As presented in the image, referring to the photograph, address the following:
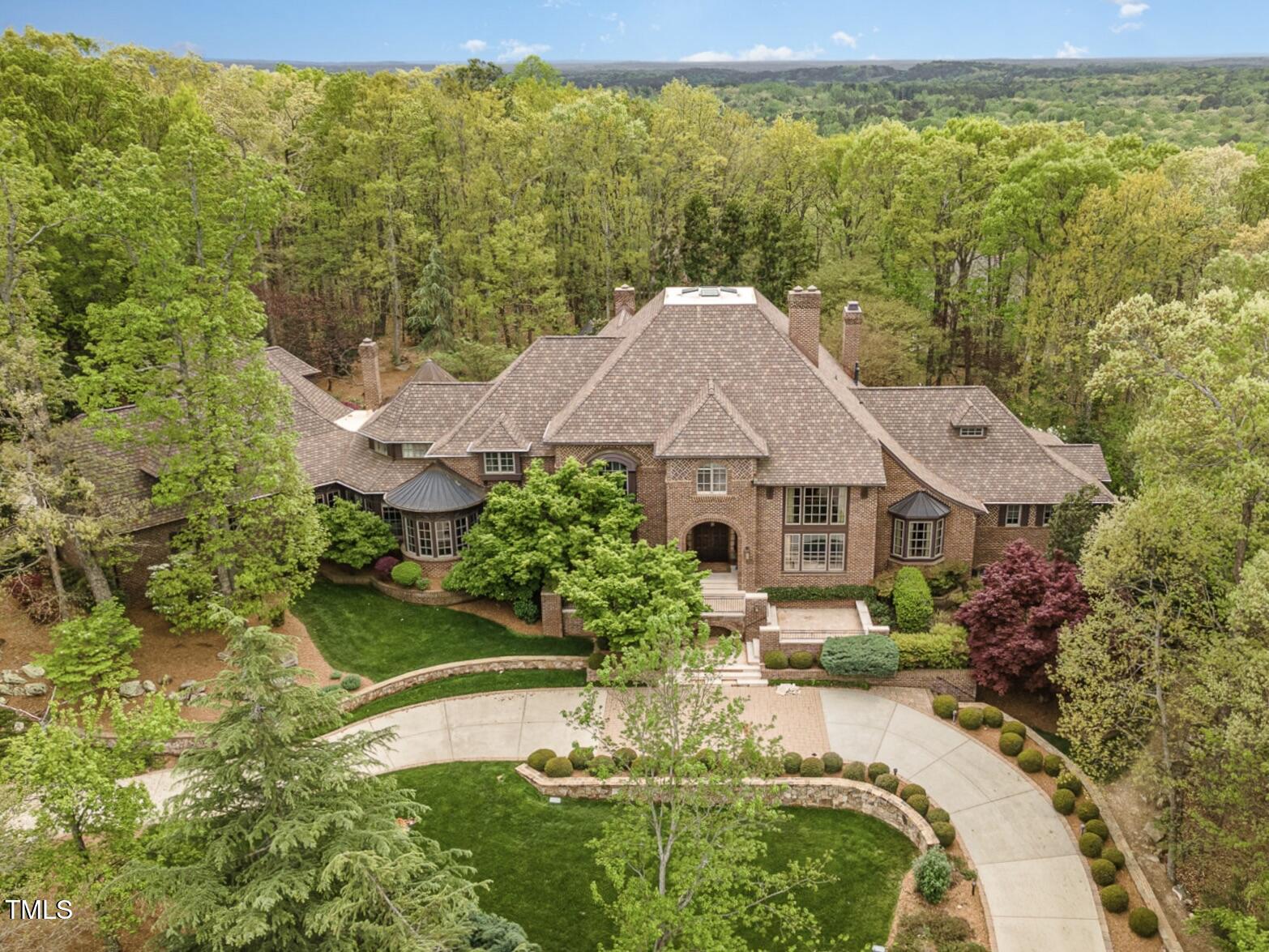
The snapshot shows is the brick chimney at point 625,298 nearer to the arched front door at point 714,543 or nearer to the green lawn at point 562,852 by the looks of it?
the arched front door at point 714,543

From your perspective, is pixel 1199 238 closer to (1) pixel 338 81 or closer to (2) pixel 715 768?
(2) pixel 715 768

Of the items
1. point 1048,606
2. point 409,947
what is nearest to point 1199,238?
point 1048,606

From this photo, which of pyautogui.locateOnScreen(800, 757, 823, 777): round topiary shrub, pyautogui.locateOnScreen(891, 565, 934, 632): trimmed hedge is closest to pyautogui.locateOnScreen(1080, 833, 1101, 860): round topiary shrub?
pyautogui.locateOnScreen(800, 757, 823, 777): round topiary shrub

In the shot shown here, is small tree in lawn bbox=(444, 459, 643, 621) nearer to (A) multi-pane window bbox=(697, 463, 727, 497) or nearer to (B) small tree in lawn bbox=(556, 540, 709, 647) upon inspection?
(B) small tree in lawn bbox=(556, 540, 709, 647)

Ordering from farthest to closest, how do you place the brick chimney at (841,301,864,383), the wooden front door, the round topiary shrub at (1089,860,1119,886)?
the brick chimney at (841,301,864,383)
the wooden front door
the round topiary shrub at (1089,860,1119,886)

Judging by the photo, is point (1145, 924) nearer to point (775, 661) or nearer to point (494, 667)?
point (775, 661)

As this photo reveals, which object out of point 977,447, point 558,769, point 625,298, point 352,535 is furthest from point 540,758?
point 625,298
